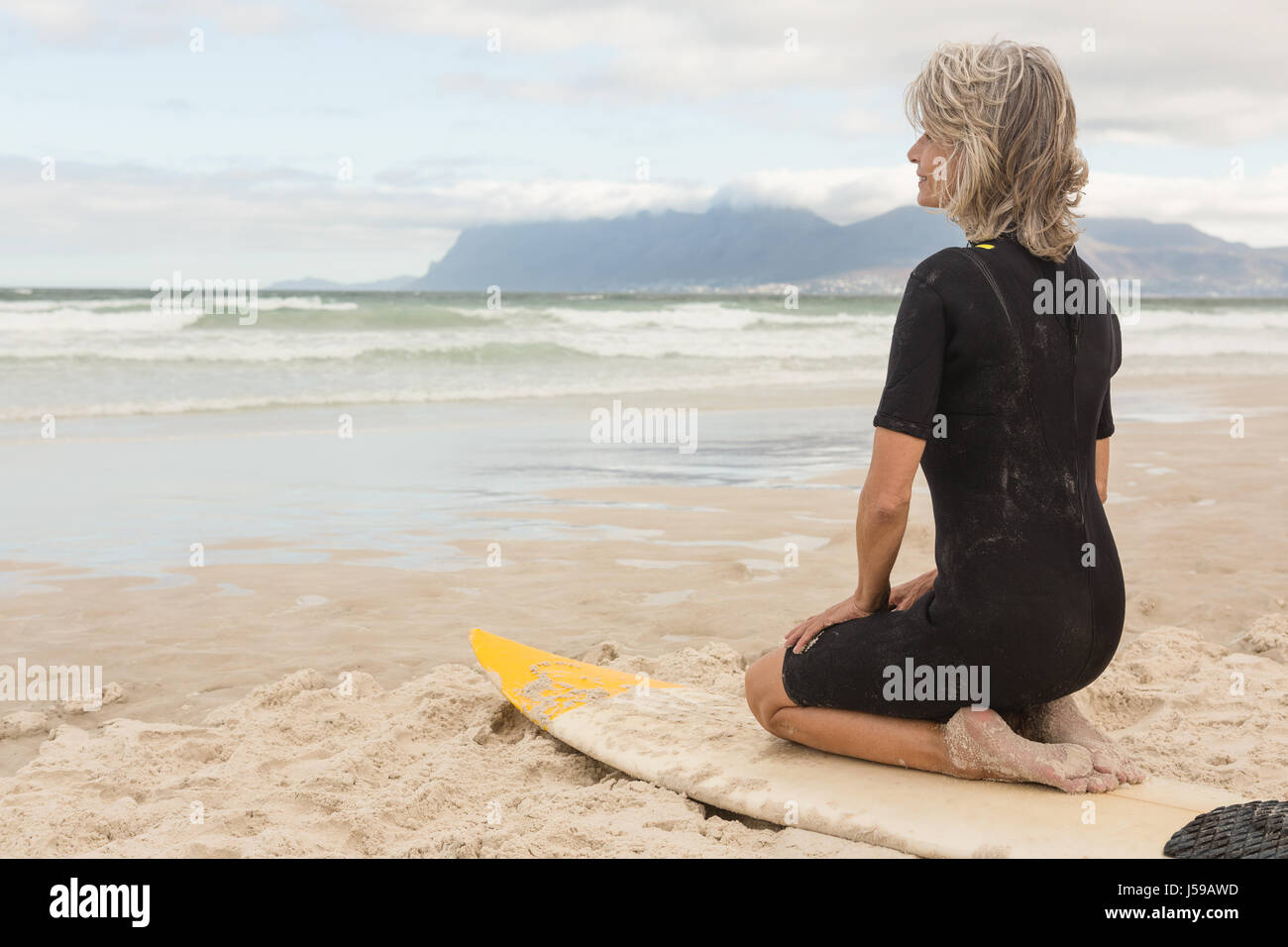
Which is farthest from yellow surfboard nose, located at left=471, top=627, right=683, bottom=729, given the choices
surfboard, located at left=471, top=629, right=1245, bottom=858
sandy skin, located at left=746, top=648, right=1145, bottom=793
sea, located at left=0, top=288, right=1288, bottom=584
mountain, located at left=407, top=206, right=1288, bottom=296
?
mountain, located at left=407, top=206, right=1288, bottom=296

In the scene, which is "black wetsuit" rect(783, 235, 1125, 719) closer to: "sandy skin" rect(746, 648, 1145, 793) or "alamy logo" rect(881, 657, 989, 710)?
"alamy logo" rect(881, 657, 989, 710)

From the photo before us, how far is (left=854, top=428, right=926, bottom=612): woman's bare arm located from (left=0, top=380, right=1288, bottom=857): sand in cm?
71

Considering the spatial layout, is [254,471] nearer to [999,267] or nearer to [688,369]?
[999,267]

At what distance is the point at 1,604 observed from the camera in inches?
199

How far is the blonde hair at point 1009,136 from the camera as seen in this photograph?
2.40 m

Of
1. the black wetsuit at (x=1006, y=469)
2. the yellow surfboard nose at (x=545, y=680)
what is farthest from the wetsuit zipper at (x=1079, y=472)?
the yellow surfboard nose at (x=545, y=680)

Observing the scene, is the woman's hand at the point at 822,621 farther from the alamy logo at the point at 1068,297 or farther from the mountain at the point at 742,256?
the mountain at the point at 742,256

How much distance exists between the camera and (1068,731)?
2740 mm

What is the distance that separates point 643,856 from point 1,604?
3.85 metres

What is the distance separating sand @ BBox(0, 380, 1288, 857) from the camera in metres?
2.92

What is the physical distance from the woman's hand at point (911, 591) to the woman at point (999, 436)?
0.12 meters

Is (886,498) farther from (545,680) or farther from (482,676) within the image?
(482,676)

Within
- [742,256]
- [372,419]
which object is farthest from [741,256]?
[372,419]
